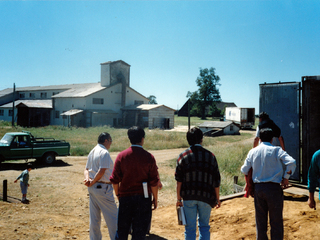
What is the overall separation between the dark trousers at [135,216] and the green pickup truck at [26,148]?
11.1m

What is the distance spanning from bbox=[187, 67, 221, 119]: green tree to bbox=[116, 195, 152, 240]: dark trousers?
70.9 meters

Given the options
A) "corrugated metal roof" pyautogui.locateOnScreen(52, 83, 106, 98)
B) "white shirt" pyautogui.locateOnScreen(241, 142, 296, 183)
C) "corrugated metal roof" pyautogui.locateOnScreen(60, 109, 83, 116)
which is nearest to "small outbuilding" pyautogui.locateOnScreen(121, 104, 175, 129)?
"corrugated metal roof" pyautogui.locateOnScreen(52, 83, 106, 98)

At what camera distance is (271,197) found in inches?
136

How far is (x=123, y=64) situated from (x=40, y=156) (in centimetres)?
3233

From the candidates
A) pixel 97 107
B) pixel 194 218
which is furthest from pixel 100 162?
pixel 97 107

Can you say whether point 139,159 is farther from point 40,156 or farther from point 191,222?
point 40,156

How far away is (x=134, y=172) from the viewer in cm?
336

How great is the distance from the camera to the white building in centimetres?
3803

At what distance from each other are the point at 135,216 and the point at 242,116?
38965mm

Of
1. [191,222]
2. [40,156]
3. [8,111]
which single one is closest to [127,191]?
[191,222]

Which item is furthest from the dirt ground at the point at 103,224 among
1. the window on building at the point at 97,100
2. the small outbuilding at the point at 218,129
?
the window on building at the point at 97,100

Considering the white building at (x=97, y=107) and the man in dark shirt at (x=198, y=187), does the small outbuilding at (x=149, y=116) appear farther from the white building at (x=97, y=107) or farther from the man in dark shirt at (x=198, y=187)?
the man in dark shirt at (x=198, y=187)

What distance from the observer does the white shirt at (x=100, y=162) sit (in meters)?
3.94

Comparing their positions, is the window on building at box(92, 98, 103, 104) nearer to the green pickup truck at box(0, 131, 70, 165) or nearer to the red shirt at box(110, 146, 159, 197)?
the green pickup truck at box(0, 131, 70, 165)
